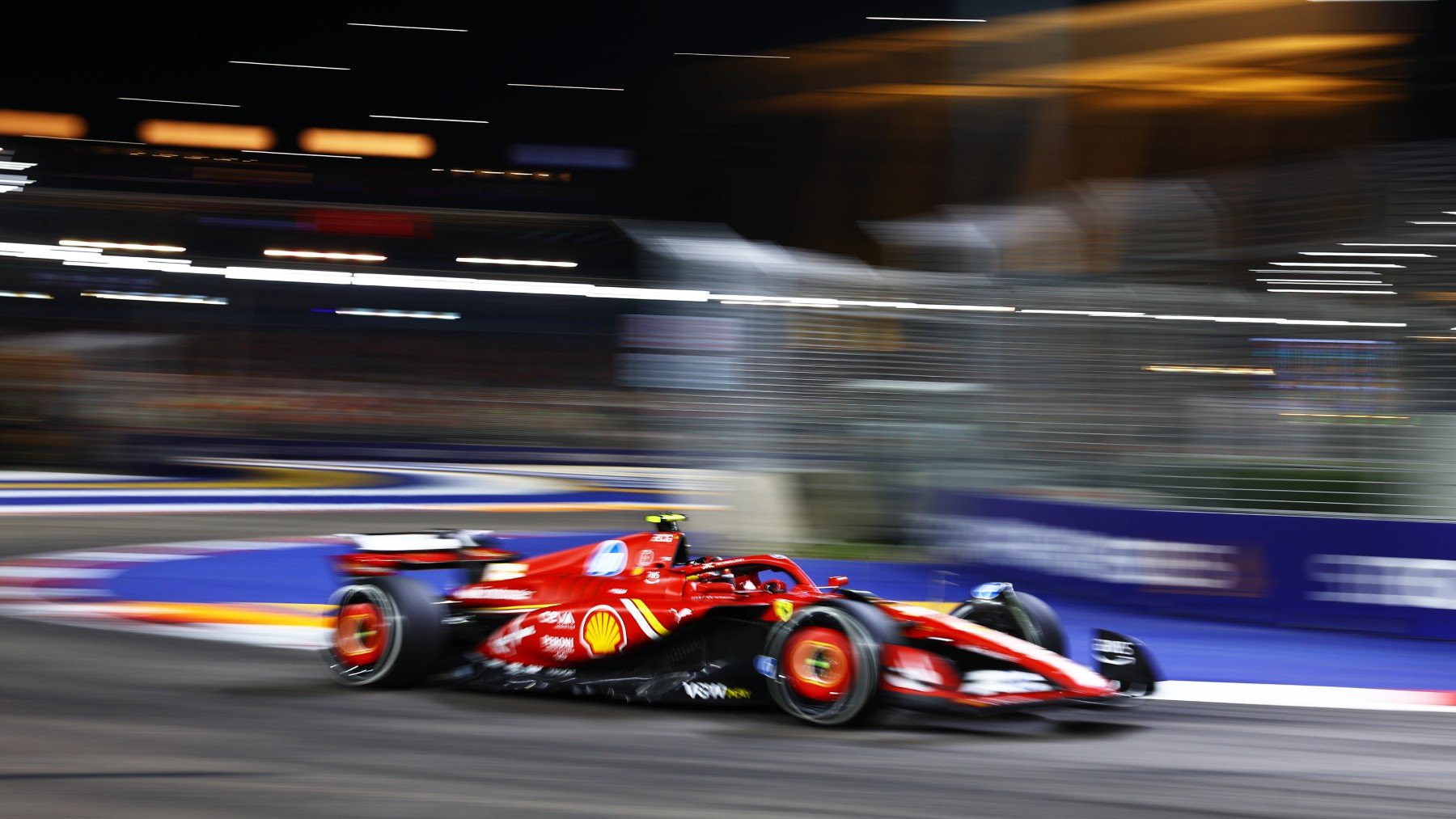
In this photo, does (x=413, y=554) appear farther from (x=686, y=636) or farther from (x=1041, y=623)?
(x=1041, y=623)

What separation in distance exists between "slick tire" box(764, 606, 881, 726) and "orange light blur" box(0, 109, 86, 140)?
46.9 m

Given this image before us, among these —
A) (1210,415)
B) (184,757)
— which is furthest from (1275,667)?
(184,757)

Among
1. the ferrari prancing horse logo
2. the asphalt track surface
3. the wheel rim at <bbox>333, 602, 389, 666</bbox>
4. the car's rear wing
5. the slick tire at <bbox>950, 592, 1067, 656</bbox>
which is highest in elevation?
the car's rear wing

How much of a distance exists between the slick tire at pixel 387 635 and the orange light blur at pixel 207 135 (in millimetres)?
42150

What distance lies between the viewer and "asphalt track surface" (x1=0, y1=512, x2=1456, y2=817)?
13.6 feet

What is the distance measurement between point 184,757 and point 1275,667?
519cm

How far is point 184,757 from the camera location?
4.66 metres

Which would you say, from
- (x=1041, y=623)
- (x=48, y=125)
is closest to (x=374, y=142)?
(x=48, y=125)

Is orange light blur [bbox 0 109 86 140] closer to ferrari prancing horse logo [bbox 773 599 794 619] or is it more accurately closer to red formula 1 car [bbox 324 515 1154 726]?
red formula 1 car [bbox 324 515 1154 726]

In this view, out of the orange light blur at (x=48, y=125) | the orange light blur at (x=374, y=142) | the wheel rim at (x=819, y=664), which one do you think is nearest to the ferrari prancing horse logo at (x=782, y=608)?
the wheel rim at (x=819, y=664)

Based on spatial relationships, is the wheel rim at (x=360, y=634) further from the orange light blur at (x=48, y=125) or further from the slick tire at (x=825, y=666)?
the orange light blur at (x=48, y=125)

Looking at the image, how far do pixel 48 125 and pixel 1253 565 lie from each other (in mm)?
46150

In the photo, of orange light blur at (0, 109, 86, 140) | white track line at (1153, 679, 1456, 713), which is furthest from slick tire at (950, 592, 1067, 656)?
orange light blur at (0, 109, 86, 140)

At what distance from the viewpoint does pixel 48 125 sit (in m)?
46.9
